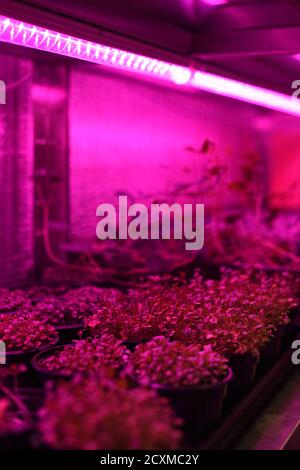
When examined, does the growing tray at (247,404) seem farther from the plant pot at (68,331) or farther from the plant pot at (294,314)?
the plant pot at (68,331)

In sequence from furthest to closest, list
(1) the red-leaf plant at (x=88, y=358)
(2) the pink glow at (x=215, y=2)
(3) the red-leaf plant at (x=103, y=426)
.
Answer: (2) the pink glow at (x=215, y=2), (1) the red-leaf plant at (x=88, y=358), (3) the red-leaf plant at (x=103, y=426)

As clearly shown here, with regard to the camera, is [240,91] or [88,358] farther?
[240,91]

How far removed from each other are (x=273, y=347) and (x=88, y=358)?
122 cm

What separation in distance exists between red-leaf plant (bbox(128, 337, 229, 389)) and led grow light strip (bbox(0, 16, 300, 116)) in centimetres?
135

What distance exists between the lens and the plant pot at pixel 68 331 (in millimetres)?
3057

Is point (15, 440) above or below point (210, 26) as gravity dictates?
below

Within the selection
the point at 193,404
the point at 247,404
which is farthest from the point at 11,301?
the point at 193,404

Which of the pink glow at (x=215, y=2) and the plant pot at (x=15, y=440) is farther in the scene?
the pink glow at (x=215, y=2)

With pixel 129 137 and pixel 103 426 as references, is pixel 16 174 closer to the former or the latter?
pixel 129 137

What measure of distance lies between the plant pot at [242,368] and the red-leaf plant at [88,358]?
44 cm

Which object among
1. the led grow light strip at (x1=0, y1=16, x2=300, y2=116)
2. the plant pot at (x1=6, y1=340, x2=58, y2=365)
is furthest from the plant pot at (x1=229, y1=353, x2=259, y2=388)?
the led grow light strip at (x1=0, y1=16, x2=300, y2=116)

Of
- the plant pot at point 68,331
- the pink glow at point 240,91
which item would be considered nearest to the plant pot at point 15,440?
the plant pot at point 68,331

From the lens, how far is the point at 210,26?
153 inches

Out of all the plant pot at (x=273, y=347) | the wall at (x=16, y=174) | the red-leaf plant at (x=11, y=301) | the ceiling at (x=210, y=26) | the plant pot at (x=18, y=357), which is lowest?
the plant pot at (x=273, y=347)
